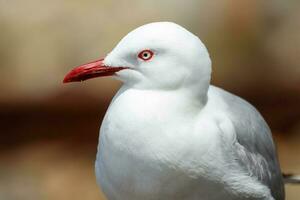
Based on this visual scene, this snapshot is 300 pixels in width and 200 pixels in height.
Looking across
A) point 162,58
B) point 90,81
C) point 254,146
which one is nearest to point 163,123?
point 162,58

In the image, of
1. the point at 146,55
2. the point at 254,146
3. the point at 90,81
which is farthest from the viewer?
the point at 90,81

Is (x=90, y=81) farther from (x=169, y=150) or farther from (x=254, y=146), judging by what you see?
(x=169, y=150)

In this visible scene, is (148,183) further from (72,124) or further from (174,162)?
(72,124)

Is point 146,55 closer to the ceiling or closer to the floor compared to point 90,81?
closer to the ceiling

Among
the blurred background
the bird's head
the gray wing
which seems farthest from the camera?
the blurred background

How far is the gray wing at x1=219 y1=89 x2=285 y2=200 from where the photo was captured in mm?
2221

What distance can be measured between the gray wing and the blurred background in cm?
140

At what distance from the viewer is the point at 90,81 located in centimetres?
379

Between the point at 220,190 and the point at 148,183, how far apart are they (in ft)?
0.65

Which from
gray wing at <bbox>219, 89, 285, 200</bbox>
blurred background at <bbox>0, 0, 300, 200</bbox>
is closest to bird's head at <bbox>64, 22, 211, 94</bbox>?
gray wing at <bbox>219, 89, 285, 200</bbox>

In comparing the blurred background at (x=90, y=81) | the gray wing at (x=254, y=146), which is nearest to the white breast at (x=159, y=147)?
the gray wing at (x=254, y=146)

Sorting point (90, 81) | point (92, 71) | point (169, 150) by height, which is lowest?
point (90, 81)

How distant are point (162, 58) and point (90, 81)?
1.82m

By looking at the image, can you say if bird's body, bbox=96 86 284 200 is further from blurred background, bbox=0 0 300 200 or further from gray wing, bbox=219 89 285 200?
blurred background, bbox=0 0 300 200
